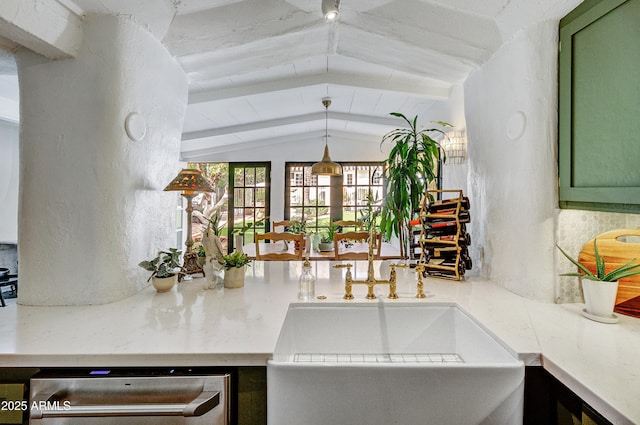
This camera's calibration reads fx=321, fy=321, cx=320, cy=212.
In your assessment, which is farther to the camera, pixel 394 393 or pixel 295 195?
pixel 295 195

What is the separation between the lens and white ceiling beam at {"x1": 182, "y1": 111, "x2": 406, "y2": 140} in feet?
13.8

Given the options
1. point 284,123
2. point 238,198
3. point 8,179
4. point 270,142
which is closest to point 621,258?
point 284,123

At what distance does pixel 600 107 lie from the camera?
3.59 feet

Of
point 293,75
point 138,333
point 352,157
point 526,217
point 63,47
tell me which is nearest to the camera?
point 138,333

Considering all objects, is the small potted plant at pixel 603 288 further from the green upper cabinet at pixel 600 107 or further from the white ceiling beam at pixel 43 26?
the white ceiling beam at pixel 43 26

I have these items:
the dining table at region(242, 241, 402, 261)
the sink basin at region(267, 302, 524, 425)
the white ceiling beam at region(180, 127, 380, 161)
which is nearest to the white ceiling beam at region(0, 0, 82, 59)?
the sink basin at region(267, 302, 524, 425)

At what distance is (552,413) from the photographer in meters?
A: 0.88

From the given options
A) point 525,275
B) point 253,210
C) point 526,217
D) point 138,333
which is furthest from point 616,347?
point 253,210

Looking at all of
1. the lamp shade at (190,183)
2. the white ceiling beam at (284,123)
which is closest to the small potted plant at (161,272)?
the lamp shade at (190,183)

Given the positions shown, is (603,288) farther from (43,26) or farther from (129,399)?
(43,26)

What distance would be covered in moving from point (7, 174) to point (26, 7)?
3.44 metres

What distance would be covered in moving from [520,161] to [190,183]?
5.11 ft

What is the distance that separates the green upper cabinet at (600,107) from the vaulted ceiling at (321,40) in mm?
189

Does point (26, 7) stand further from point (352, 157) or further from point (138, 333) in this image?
point (352, 157)
